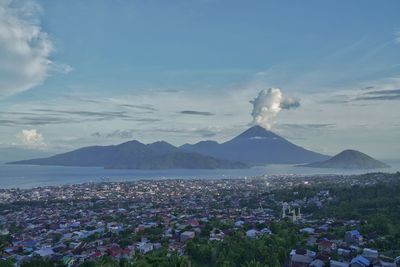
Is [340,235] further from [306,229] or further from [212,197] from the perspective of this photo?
[212,197]

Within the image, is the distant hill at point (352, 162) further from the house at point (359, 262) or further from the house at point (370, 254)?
the house at point (359, 262)

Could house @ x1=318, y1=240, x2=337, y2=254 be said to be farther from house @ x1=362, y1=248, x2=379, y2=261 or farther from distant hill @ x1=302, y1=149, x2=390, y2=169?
distant hill @ x1=302, y1=149, x2=390, y2=169

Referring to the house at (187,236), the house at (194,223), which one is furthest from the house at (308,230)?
the house at (194,223)

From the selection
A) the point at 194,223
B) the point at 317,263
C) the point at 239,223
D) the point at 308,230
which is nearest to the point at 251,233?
the point at 308,230

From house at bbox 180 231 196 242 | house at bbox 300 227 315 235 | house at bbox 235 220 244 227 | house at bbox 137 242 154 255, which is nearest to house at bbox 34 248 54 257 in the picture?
house at bbox 137 242 154 255

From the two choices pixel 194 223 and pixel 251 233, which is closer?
pixel 251 233

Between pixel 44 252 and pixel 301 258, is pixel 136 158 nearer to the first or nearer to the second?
pixel 44 252
